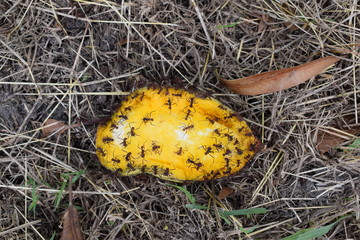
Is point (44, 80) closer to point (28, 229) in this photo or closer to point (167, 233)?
point (28, 229)

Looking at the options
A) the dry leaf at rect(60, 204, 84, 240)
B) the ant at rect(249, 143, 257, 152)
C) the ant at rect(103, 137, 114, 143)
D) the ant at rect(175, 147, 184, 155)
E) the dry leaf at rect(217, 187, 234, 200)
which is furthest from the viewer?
the dry leaf at rect(217, 187, 234, 200)

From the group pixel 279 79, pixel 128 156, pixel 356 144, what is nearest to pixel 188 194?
pixel 128 156

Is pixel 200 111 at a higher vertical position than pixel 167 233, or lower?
higher

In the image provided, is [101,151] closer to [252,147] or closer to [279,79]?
[252,147]

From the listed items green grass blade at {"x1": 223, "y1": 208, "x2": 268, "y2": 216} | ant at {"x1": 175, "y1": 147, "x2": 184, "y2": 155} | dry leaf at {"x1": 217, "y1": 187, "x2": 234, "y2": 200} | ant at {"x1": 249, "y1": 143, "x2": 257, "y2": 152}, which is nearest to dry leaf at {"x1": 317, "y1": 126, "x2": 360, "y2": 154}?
ant at {"x1": 249, "y1": 143, "x2": 257, "y2": 152}

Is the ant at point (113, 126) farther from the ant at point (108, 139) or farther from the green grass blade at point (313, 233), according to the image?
the green grass blade at point (313, 233)

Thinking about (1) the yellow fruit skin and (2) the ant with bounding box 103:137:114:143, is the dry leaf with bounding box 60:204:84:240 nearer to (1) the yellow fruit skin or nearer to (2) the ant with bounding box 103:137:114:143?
(1) the yellow fruit skin

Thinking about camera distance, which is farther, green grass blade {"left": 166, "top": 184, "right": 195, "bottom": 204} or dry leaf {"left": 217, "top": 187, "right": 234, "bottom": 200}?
dry leaf {"left": 217, "top": 187, "right": 234, "bottom": 200}

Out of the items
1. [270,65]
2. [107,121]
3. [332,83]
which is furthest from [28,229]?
[332,83]
